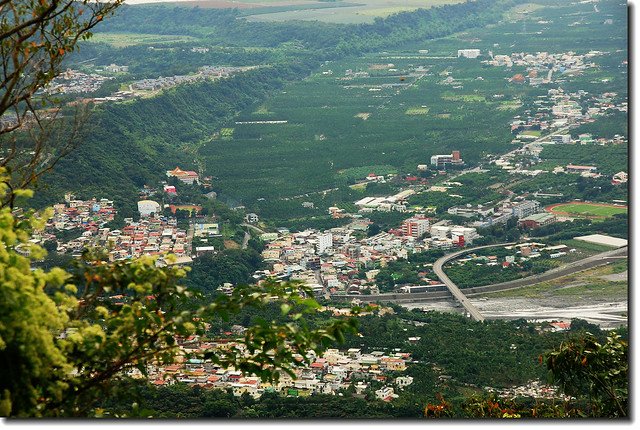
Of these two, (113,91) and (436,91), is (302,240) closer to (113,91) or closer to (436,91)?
(113,91)

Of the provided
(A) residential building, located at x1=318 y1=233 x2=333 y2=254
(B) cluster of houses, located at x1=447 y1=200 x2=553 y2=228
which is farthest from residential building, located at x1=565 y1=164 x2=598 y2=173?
(A) residential building, located at x1=318 y1=233 x2=333 y2=254

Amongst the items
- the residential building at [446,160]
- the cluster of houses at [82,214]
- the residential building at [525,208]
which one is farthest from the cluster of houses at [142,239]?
the residential building at [446,160]

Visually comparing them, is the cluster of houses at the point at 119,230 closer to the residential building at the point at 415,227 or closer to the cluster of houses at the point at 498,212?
the residential building at the point at 415,227

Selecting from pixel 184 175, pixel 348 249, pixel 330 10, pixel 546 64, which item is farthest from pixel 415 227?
pixel 330 10

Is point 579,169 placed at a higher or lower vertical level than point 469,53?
lower

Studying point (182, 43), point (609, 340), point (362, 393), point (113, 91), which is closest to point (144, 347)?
point (609, 340)

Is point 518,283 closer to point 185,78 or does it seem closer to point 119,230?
point 119,230
